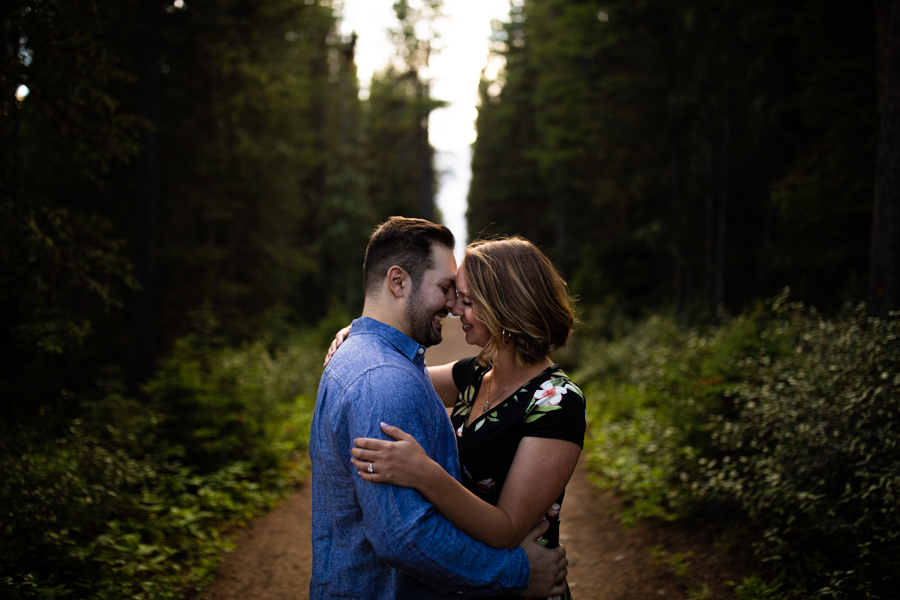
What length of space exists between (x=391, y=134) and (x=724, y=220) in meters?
26.5

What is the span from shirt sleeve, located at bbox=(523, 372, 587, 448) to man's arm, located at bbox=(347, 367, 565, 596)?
45 centimetres

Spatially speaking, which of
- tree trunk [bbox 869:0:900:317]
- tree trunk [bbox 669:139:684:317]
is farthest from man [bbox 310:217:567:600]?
tree trunk [bbox 669:139:684:317]

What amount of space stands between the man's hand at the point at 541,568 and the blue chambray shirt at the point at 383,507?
0.11m

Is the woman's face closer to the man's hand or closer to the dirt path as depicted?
the man's hand

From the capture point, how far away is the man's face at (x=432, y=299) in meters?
2.21

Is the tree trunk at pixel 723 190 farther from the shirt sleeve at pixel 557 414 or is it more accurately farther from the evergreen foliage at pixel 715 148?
the shirt sleeve at pixel 557 414

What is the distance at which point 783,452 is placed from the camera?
4188mm

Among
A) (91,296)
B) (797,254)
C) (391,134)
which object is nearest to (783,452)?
(797,254)

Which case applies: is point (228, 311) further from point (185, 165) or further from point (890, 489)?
point (890, 489)

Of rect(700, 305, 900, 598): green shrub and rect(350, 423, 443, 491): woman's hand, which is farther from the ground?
rect(350, 423, 443, 491): woman's hand

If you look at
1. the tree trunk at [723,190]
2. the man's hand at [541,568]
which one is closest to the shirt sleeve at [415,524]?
the man's hand at [541,568]

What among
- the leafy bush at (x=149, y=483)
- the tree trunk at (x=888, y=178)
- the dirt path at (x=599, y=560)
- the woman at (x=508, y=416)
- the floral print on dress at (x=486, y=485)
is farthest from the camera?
the tree trunk at (x=888, y=178)

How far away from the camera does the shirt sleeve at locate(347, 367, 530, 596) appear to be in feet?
5.56

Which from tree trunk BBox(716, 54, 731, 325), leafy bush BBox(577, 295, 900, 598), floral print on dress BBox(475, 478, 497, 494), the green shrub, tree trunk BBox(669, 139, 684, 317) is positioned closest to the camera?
floral print on dress BBox(475, 478, 497, 494)
